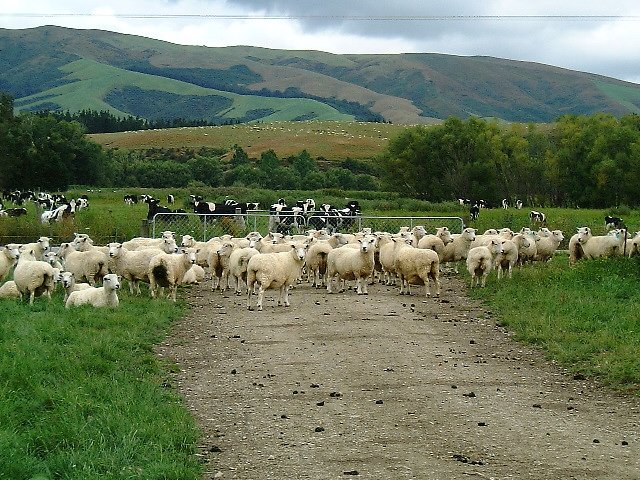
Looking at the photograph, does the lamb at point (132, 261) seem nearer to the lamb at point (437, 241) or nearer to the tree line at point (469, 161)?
the lamb at point (437, 241)

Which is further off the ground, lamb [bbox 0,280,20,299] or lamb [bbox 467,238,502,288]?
lamb [bbox 467,238,502,288]

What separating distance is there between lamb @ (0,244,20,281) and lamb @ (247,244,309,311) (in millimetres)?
5455

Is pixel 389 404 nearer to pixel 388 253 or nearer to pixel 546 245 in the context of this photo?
pixel 388 253

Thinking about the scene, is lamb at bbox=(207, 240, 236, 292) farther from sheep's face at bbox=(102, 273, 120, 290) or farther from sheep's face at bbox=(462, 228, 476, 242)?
sheep's face at bbox=(462, 228, 476, 242)

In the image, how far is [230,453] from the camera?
8000mm

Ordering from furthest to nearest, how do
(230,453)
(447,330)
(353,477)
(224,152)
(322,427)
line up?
(224,152), (447,330), (322,427), (230,453), (353,477)

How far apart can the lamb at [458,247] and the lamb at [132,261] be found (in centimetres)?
812

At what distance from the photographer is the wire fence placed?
2911cm

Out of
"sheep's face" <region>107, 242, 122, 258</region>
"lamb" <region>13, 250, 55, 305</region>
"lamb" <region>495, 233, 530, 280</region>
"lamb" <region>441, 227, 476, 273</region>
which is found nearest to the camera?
"lamb" <region>13, 250, 55, 305</region>

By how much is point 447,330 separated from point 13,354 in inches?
280

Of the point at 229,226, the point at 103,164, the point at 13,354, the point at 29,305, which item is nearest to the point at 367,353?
the point at 13,354

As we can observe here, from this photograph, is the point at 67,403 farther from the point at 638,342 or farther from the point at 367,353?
the point at 638,342

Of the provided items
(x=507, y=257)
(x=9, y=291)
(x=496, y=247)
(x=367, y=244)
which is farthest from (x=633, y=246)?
(x=9, y=291)

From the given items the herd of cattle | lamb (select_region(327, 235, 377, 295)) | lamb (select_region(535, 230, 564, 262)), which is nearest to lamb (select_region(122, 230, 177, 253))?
lamb (select_region(327, 235, 377, 295))
